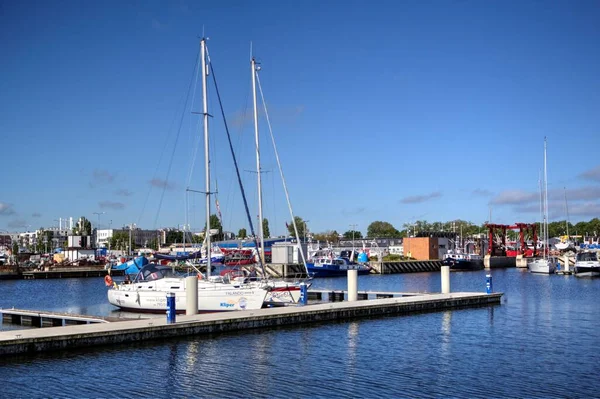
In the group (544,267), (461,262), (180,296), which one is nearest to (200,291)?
(180,296)

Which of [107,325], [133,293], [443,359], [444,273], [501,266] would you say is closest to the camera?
[443,359]

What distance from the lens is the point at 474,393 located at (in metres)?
21.7

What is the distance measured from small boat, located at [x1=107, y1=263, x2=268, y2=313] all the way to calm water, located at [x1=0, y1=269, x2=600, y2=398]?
18.5ft

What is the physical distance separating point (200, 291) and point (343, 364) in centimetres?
1539

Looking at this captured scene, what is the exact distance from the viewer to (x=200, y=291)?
39.8 metres

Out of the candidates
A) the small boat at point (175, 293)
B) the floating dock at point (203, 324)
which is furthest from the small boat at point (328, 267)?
the small boat at point (175, 293)

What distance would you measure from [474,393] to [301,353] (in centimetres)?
869

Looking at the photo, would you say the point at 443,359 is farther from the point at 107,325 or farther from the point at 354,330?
the point at 107,325

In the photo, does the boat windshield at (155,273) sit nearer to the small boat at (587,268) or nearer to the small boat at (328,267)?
the small boat at (328,267)

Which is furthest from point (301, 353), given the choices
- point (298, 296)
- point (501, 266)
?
point (501, 266)

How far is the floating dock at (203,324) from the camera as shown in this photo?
27.1m

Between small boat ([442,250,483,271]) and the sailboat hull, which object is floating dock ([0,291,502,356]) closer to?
the sailboat hull

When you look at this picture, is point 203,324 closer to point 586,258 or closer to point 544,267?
point 586,258

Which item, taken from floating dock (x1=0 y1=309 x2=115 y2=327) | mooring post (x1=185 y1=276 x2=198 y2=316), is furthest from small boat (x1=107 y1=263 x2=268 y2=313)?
floating dock (x1=0 y1=309 x2=115 y2=327)
